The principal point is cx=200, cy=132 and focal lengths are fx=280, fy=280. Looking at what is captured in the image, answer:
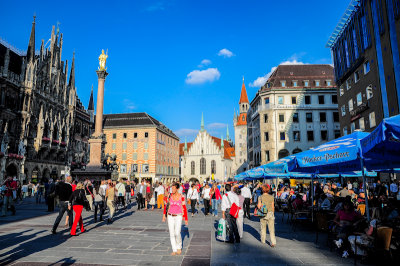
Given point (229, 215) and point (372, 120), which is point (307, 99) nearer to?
point (372, 120)

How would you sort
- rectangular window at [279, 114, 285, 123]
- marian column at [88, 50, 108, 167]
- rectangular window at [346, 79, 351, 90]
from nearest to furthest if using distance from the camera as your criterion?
1. marian column at [88, 50, 108, 167]
2. rectangular window at [346, 79, 351, 90]
3. rectangular window at [279, 114, 285, 123]

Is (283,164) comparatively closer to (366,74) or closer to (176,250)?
(176,250)

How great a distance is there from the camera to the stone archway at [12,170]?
111ft

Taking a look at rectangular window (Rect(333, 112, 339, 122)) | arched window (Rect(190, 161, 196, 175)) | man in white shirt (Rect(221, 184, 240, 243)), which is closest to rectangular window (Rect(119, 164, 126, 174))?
arched window (Rect(190, 161, 196, 175))

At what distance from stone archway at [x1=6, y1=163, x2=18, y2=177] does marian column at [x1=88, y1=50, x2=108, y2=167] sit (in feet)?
53.4

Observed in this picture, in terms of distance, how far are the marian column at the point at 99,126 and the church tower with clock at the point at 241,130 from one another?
67820 millimetres

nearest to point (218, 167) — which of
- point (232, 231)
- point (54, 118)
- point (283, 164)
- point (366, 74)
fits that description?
point (54, 118)

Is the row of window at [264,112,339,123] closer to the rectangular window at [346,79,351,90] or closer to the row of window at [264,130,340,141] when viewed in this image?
the row of window at [264,130,340,141]

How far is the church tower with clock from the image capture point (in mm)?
91081

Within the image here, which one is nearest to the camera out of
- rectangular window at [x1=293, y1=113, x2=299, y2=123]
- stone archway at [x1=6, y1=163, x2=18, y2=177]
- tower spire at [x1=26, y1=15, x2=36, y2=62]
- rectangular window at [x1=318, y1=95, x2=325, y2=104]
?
stone archway at [x1=6, y1=163, x2=18, y2=177]

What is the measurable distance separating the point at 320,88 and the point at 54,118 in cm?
4234

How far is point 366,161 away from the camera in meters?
9.25

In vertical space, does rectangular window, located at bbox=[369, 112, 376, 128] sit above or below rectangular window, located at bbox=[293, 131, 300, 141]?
below

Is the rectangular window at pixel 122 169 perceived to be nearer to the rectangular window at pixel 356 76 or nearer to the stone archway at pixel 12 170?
the stone archway at pixel 12 170
